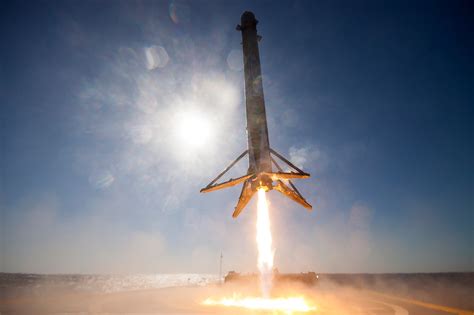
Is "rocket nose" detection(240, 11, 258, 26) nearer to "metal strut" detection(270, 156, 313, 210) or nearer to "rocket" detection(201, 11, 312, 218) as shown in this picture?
"rocket" detection(201, 11, 312, 218)

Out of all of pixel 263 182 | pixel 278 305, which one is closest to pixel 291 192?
pixel 263 182

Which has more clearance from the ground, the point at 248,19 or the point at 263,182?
the point at 248,19

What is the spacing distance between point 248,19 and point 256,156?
11.2 meters

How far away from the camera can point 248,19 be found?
2008cm

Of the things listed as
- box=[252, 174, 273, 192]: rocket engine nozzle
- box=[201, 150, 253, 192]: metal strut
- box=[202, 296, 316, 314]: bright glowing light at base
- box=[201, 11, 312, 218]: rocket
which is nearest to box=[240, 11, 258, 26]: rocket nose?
box=[201, 11, 312, 218]: rocket

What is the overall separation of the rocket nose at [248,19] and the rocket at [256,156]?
6.17ft

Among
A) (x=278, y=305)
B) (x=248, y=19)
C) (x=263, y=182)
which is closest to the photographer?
(x=263, y=182)

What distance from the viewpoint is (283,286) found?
3228 cm

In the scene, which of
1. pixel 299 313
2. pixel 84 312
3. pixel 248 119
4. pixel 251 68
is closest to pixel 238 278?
pixel 299 313

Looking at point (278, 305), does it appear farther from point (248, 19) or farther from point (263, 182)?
point (248, 19)

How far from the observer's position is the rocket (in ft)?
51.2

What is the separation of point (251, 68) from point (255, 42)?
257cm

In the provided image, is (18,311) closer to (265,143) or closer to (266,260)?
(266,260)

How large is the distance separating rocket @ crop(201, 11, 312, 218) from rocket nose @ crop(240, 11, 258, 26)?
6.17 feet
